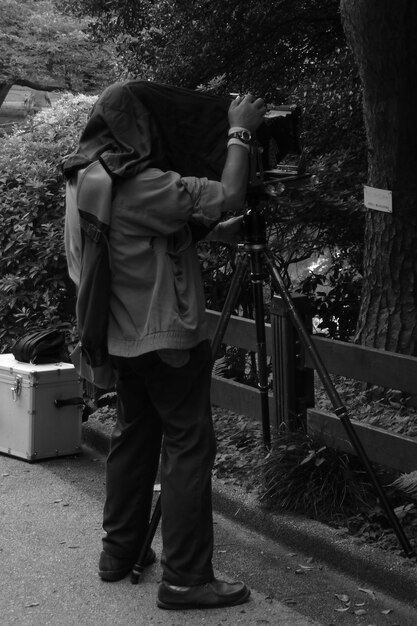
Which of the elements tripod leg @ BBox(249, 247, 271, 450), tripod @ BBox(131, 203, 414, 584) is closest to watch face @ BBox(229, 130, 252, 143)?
tripod @ BBox(131, 203, 414, 584)

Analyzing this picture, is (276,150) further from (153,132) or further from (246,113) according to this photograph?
(153,132)

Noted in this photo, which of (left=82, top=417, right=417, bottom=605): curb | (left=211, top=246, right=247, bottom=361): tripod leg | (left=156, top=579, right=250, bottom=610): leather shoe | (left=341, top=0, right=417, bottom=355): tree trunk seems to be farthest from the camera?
(left=341, top=0, right=417, bottom=355): tree trunk

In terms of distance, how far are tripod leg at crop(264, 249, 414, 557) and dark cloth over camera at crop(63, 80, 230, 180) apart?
0.74 m

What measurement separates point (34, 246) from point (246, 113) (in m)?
4.19

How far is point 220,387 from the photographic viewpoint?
5766 millimetres

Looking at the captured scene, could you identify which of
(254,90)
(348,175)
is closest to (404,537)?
(348,175)

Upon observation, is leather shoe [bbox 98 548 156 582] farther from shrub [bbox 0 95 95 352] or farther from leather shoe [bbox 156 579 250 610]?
shrub [bbox 0 95 95 352]

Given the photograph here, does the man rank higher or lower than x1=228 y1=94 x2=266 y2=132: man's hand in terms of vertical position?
lower

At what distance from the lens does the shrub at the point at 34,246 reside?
25.4ft

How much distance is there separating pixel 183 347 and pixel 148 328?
A: 154mm

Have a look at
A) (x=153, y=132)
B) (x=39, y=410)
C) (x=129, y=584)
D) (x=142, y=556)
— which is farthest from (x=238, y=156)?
(x=39, y=410)

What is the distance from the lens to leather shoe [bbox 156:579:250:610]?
4.04 m

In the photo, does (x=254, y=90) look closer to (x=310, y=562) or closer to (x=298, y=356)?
(x=298, y=356)

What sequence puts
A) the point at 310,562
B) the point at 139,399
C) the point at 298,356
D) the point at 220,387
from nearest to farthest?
the point at 139,399
the point at 310,562
the point at 298,356
the point at 220,387
